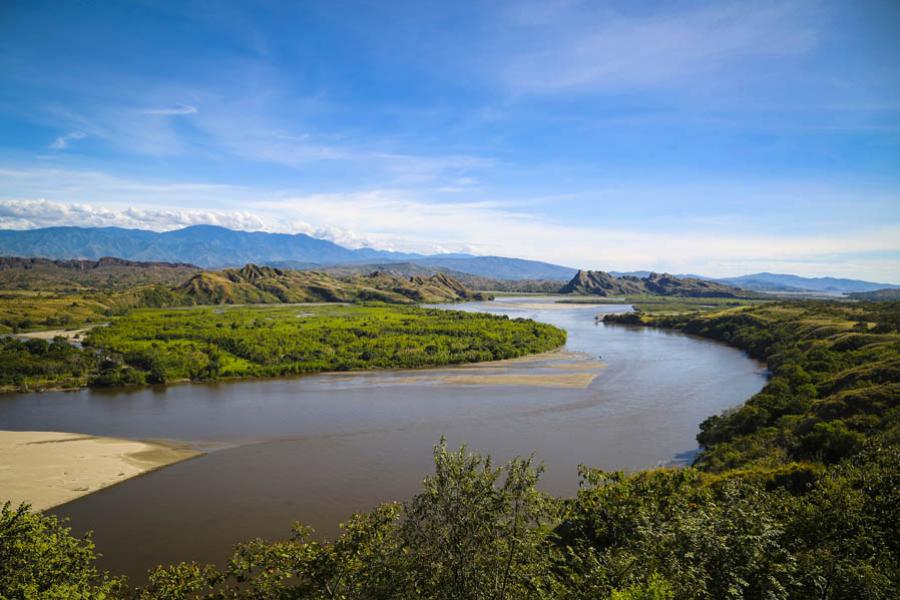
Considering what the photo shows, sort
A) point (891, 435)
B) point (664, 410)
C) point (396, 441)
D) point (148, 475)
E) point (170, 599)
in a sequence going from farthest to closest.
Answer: point (664, 410)
point (396, 441)
point (148, 475)
point (891, 435)
point (170, 599)

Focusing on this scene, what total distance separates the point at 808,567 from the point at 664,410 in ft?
127

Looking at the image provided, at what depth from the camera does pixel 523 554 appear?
1305 cm

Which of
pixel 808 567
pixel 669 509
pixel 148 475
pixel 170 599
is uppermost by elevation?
pixel 808 567

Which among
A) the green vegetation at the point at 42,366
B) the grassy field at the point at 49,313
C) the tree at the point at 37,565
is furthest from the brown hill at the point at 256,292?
the tree at the point at 37,565

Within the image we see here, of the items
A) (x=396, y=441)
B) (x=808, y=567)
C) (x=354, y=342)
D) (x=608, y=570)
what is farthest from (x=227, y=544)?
(x=354, y=342)

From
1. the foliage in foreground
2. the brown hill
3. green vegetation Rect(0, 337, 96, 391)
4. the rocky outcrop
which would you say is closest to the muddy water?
green vegetation Rect(0, 337, 96, 391)

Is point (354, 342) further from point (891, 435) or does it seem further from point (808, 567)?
point (808, 567)

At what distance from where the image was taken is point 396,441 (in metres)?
40.0

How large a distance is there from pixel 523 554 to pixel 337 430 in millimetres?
32294

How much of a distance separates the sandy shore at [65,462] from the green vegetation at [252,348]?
21.0m

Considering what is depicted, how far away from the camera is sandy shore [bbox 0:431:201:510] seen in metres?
31.0

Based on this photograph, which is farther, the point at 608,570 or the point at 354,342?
the point at 354,342

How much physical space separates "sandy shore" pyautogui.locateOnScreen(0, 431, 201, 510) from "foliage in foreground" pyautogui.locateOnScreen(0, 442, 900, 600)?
18.2 m

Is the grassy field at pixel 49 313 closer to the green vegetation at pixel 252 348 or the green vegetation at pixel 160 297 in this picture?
the green vegetation at pixel 160 297
